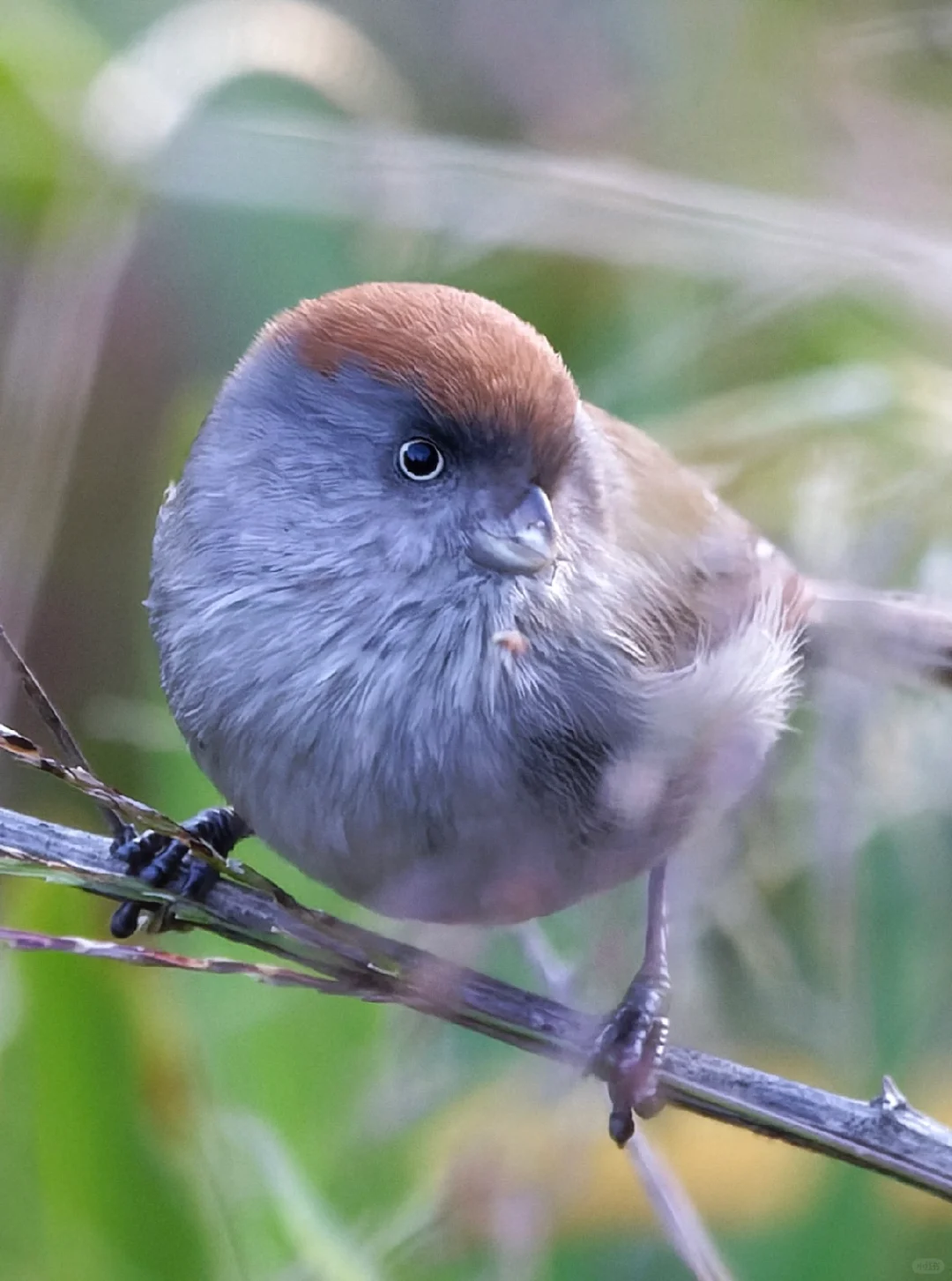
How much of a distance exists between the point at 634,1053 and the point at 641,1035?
Result: 0.06 m

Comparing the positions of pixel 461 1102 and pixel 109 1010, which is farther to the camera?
pixel 461 1102

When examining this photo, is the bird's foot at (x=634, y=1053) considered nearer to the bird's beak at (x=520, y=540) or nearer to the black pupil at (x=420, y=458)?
the bird's beak at (x=520, y=540)

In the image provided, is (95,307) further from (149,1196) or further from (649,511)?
(149,1196)

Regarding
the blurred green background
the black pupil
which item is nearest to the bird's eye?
the black pupil

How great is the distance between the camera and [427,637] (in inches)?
63.9

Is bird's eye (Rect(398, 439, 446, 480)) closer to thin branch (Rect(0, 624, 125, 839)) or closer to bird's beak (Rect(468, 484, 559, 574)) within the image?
bird's beak (Rect(468, 484, 559, 574))

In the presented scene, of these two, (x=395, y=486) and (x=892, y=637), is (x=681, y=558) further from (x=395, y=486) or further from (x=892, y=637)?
(x=395, y=486)

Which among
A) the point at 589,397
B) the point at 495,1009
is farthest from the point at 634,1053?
the point at 589,397

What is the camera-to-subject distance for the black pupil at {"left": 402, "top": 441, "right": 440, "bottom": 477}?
166 cm

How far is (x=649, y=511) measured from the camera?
193cm

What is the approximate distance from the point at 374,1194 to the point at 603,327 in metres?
1.45

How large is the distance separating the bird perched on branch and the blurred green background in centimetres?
17

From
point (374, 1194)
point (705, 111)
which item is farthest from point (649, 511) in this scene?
point (705, 111)

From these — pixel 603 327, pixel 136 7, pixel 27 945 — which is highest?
pixel 136 7
